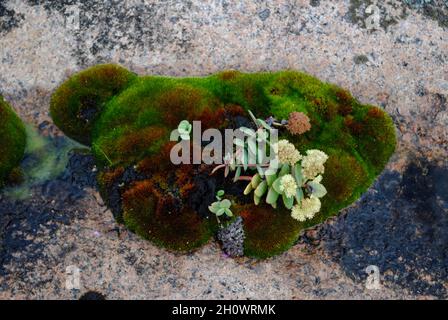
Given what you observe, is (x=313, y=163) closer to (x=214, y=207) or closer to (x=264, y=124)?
(x=264, y=124)

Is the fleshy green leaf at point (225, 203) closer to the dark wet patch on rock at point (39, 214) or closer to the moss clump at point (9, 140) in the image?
the dark wet patch on rock at point (39, 214)

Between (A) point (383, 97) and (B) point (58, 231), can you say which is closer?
(B) point (58, 231)

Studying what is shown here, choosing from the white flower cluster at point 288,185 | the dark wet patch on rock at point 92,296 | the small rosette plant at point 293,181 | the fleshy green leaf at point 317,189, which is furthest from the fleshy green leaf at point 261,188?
the dark wet patch on rock at point 92,296

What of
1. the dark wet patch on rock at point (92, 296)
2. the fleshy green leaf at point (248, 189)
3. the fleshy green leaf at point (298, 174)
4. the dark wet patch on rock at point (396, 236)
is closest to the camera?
the fleshy green leaf at point (298, 174)

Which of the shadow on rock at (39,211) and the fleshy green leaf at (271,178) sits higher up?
the fleshy green leaf at (271,178)

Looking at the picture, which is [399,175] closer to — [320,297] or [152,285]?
[320,297]

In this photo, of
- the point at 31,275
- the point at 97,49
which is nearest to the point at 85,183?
the point at 31,275
